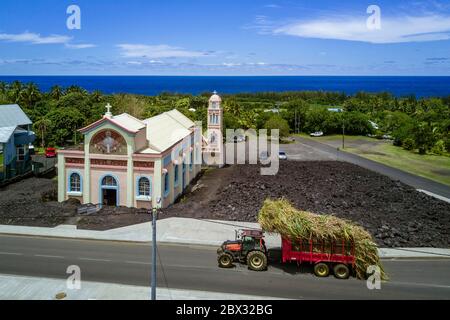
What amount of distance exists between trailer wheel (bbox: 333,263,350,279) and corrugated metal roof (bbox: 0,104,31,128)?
1574 inches

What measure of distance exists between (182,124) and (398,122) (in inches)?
2033

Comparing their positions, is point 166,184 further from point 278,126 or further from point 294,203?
point 278,126

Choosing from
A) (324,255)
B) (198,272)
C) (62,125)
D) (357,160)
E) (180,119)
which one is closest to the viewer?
(324,255)

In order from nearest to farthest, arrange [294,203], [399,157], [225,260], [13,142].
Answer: [225,260], [294,203], [13,142], [399,157]

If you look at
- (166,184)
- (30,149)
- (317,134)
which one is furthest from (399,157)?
(30,149)

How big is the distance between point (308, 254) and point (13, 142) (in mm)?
34929

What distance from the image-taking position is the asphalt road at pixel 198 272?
19984 mm

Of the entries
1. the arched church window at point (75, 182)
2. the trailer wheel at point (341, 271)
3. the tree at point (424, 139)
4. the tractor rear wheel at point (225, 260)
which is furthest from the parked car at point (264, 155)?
the trailer wheel at point (341, 271)

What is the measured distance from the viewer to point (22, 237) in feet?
89.8

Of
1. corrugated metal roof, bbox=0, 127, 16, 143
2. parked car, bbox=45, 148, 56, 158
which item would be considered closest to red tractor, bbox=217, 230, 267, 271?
corrugated metal roof, bbox=0, 127, 16, 143

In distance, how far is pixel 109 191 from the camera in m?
33.9

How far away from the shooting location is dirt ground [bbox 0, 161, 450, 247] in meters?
29.6

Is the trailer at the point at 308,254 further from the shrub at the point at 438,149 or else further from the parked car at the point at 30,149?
the shrub at the point at 438,149
